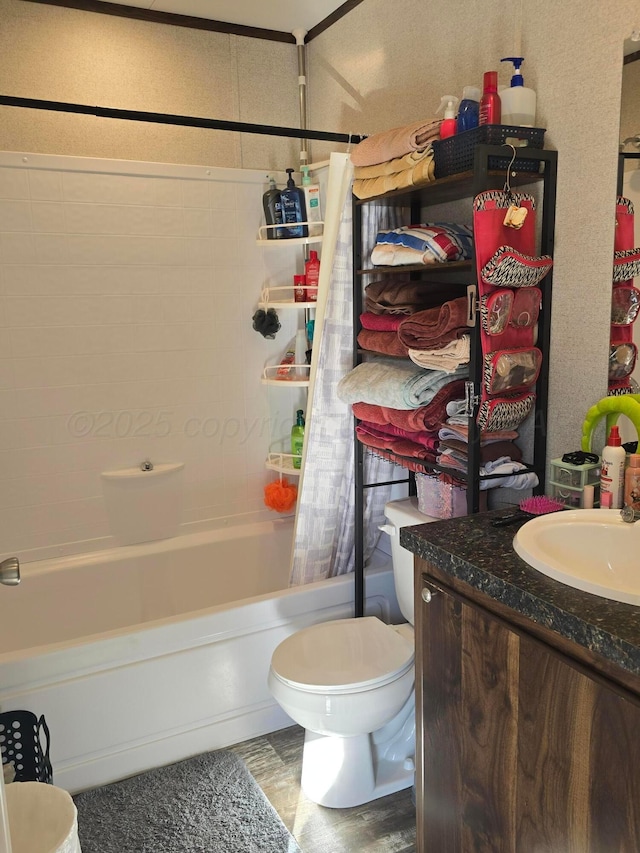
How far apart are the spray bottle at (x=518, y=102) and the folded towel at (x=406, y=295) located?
498 millimetres

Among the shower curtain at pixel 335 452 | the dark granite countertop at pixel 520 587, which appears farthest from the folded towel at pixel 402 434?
the dark granite countertop at pixel 520 587

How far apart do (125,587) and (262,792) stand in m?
1.12

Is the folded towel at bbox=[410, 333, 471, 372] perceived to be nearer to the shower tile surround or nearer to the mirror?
the mirror

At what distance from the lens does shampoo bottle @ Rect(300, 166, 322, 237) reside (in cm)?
286

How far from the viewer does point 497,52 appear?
2.04 m

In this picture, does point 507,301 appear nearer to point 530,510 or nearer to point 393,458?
point 530,510

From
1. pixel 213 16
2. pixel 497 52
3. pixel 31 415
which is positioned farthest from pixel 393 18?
pixel 31 415

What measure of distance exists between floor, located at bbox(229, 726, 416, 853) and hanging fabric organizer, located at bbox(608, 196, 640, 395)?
4.28 feet

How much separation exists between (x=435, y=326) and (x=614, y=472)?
613 millimetres

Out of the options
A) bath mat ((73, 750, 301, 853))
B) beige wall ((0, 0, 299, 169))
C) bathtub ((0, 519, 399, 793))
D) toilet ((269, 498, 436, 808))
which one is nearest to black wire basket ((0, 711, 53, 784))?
bathtub ((0, 519, 399, 793))

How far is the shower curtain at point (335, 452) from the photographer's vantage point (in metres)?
2.30

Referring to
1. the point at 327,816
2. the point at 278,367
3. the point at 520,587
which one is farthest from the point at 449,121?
the point at 327,816

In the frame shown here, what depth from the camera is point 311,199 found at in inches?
113

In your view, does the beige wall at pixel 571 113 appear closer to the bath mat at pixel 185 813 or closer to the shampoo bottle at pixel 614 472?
the shampoo bottle at pixel 614 472
